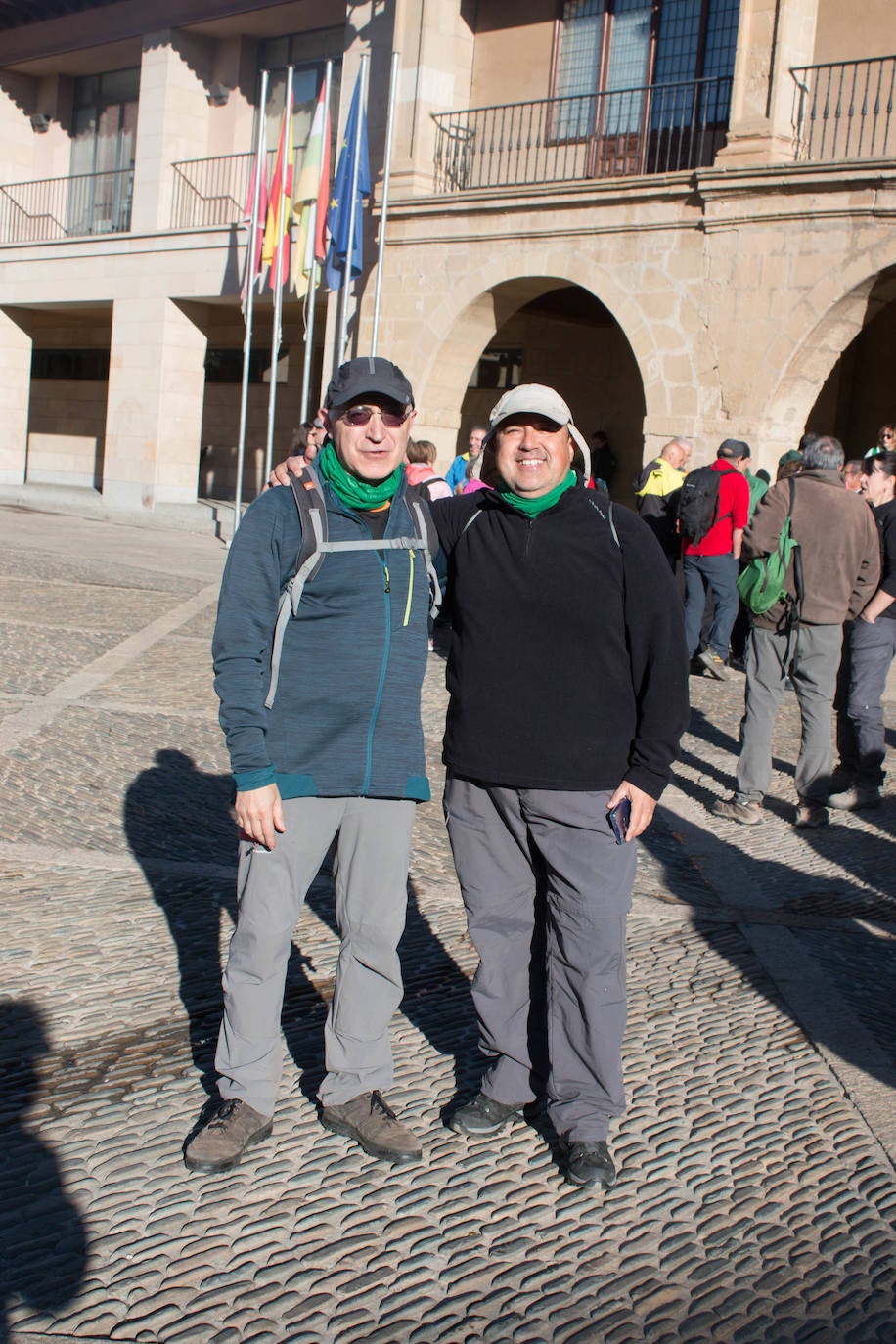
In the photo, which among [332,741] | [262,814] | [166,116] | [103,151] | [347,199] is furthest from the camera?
[103,151]

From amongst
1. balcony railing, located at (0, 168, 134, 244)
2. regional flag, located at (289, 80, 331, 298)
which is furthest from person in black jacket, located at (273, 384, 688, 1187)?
balcony railing, located at (0, 168, 134, 244)

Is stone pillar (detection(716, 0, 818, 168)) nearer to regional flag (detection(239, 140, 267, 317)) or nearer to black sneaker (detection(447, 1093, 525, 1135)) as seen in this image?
regional flag (detection(239, 140, 267, 317))

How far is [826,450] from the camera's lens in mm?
6238

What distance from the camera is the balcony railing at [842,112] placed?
1423 centimetres

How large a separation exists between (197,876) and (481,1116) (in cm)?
199

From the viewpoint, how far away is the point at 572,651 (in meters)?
2.99

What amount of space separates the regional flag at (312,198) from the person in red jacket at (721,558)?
897 cm

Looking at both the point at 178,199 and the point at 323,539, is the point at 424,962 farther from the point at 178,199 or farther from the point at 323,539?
the point at 178,199

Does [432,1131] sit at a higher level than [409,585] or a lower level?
lower

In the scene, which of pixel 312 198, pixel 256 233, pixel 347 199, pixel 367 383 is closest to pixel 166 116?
pixel 256 233

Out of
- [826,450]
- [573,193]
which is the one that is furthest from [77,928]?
[573,193]

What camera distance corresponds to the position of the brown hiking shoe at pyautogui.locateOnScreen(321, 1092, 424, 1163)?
9.68ft

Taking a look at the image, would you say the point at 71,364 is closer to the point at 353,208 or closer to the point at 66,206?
the point at 66,206

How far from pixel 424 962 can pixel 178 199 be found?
20.5 metres
